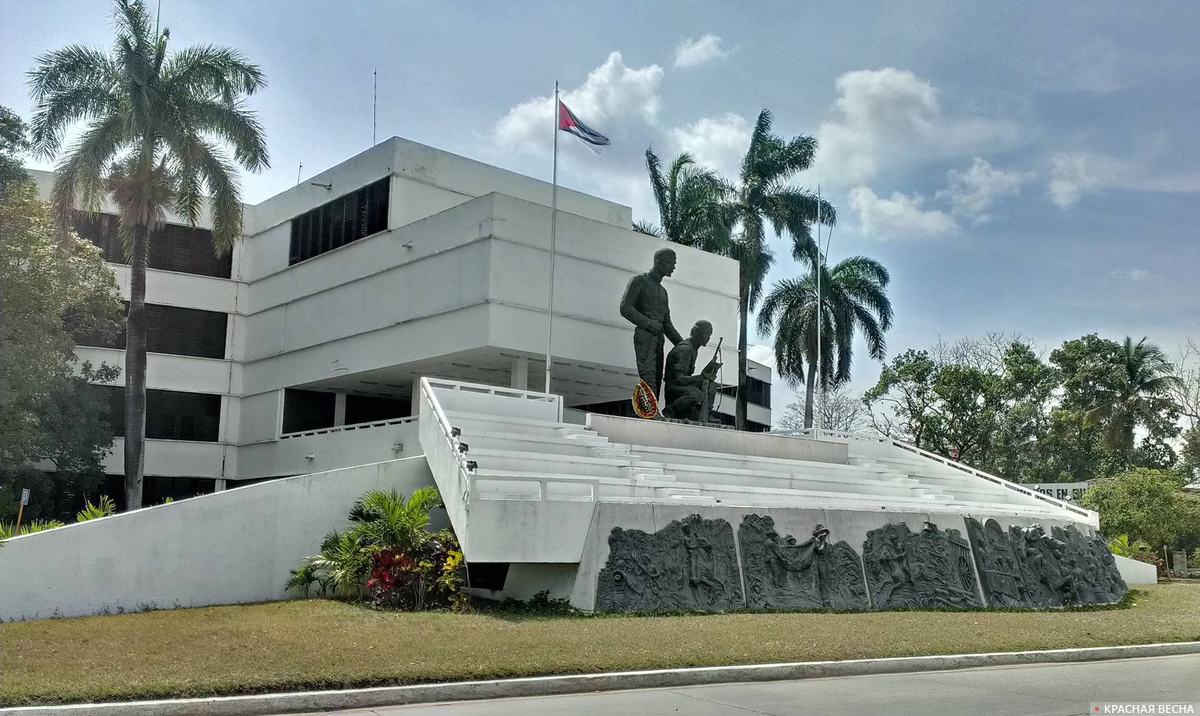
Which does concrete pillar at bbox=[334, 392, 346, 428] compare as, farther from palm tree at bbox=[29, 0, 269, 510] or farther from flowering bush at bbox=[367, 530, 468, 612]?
flowering bush at bbox=[367, 530, 468, 612]

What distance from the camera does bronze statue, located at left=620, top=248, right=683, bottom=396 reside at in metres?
26.5

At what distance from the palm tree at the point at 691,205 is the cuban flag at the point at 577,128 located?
13939 millimetres

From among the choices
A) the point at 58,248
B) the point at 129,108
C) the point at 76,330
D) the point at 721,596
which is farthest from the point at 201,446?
the point at 721,596

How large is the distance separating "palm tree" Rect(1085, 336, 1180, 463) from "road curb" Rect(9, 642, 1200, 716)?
3631cm

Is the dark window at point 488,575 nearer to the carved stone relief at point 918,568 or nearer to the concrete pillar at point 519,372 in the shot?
the carved stone relief at point 918,568

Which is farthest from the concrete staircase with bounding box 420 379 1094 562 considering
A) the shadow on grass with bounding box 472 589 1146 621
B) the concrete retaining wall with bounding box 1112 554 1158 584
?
the concrete retaining wall with bounding box 1112 554 1158 584

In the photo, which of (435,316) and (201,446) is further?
(201,446)

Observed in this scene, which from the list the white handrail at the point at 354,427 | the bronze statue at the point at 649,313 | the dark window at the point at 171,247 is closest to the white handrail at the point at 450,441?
the white handrail at the point at 354,427

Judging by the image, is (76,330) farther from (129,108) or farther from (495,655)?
(495,655)

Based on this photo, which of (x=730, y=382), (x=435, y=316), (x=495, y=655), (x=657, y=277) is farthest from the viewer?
(x=730, y=382)

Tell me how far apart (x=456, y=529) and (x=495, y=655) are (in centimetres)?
554

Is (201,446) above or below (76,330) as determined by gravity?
below

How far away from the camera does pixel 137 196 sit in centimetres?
2803

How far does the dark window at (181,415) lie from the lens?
1395 inches
